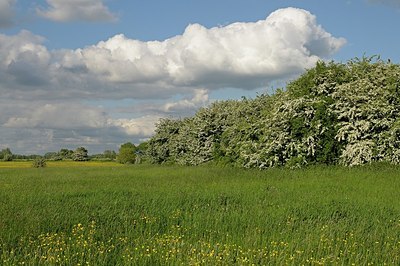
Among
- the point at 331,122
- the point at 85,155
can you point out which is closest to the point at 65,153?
the point at 85,155

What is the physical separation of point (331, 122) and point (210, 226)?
58.1 ft

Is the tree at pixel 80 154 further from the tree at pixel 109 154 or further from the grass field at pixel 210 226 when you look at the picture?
the grass field at pixel 210 226

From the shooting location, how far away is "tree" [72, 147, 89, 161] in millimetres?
97875

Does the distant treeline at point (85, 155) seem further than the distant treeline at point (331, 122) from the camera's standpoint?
Yes

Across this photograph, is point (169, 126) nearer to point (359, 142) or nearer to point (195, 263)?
point (359, 142)

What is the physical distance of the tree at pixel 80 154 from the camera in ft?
321

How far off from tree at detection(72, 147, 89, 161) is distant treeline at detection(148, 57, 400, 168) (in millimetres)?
68551

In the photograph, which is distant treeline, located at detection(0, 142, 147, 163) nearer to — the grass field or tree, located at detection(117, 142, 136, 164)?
tree, located at detection(117, 142, 136, 164)

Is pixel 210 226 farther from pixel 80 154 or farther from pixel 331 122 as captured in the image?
pixel 80 154

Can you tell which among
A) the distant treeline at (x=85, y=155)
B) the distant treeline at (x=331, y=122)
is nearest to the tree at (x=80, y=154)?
the distant treeline at (x=85, y=155)

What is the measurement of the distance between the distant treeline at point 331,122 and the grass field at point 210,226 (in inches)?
215

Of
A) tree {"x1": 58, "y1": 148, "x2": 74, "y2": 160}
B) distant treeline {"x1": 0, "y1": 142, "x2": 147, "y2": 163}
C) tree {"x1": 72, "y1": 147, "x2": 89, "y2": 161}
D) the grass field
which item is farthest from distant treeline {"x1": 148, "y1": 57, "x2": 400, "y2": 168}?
tree {"x1": 58, "y1": 148, "x2": 74, "y2": 160}

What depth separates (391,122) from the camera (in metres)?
25.5

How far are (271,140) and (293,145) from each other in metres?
1.88
